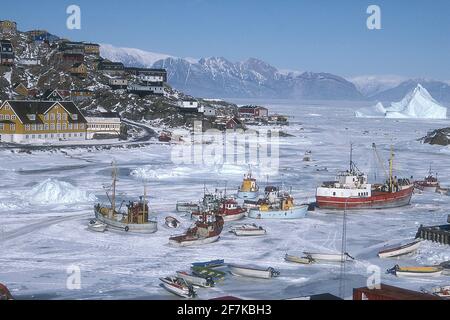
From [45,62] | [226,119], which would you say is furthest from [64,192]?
[45,62]

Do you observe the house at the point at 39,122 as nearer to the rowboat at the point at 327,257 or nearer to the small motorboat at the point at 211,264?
the small motorboat at the point at 211,264

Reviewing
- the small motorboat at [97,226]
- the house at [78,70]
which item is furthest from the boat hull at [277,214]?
the house at [78,70]

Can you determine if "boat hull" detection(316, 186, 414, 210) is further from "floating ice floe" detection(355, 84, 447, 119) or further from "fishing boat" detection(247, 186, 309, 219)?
"floating ice floe" detection(355, 84, 447, 119)

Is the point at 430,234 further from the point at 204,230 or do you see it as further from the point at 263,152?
the point at 263,152

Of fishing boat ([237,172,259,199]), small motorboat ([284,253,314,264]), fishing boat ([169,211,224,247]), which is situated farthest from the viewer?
fishing boat ([237,172,259,199])

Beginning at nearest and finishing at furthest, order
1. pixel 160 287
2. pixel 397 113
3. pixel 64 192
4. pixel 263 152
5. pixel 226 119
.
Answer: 1. pixel 160 287
2. pixel 64 192
3. pixel 263 152
4. pixel 226 119
5. pixel 397 113

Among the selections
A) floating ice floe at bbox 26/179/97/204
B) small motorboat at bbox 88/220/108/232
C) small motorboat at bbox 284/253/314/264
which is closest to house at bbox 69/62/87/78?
floating ice floe at bbox 26/179/97/204
